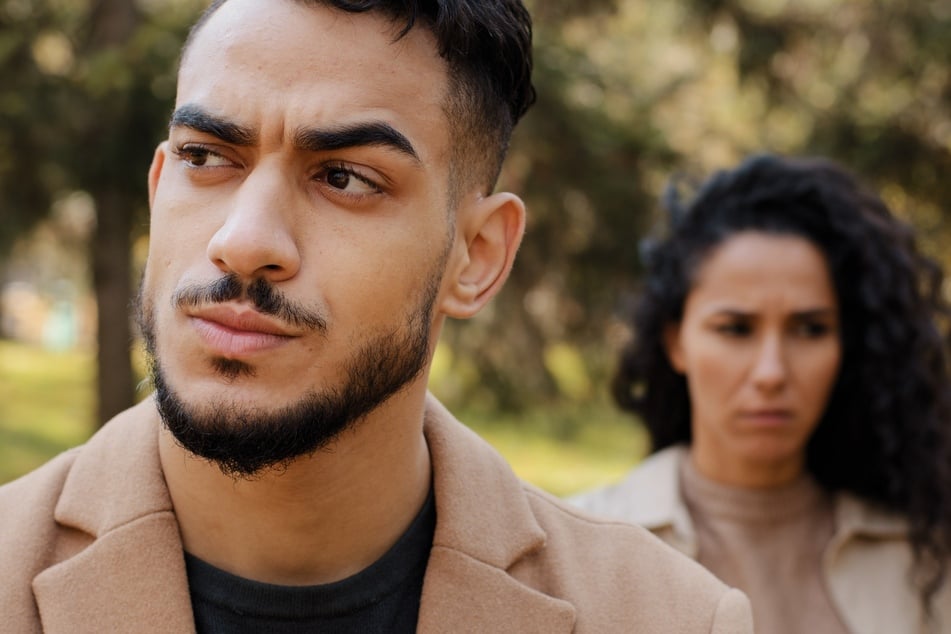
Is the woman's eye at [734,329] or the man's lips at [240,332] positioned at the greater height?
the man's lips at [240,332]

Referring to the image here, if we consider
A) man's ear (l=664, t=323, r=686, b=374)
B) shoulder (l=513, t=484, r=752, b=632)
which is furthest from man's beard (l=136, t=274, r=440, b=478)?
man's ear (l=664, t=323, r=686, b=374)

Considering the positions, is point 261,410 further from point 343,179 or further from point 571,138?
point 571,138

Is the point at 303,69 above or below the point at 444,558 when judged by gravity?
above

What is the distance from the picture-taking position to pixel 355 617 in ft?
7.48

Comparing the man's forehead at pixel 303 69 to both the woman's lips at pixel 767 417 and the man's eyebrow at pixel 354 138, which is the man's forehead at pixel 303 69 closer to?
the man's eyebrow at pixel 354 138

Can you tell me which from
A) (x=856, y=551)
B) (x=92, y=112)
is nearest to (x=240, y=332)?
(x=856, y=551)

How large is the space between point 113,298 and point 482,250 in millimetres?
4663

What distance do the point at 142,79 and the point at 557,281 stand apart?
280 centimetres

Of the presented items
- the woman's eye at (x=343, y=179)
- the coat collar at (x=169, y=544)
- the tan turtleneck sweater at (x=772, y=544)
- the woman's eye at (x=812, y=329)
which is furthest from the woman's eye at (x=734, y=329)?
the woman's eye at (x=343, y=179)

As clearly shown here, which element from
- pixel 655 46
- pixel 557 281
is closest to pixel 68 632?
pixel 557 281

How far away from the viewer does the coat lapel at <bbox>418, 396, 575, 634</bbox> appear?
236cm

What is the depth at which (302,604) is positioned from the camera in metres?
2.25

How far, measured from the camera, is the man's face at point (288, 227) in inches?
80.9

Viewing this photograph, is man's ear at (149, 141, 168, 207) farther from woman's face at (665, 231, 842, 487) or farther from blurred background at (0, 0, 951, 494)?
blurred background at (0, 0, 951, 494)
